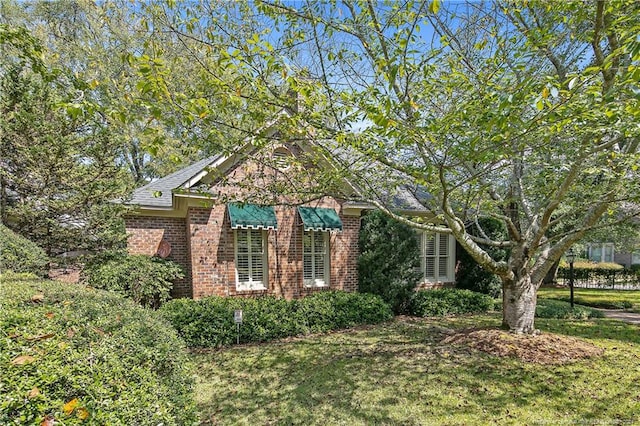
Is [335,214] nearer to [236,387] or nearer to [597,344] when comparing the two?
[236,387]

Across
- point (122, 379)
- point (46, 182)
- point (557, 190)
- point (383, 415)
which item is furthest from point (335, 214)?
point (122, 379)

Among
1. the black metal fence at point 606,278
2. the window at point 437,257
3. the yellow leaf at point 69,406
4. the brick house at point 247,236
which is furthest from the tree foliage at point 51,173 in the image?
the black metal fence at point 606,278

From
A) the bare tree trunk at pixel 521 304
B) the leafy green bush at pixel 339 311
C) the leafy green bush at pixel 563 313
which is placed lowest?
the leafy green bush at pixel 563 313

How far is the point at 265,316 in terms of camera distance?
8711mm

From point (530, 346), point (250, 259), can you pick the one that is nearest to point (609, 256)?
point (530, 346)

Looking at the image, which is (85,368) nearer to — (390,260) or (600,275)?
(390,260)

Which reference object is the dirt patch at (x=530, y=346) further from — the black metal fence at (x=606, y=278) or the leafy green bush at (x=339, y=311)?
the black metal fence at (x=606, y=278)

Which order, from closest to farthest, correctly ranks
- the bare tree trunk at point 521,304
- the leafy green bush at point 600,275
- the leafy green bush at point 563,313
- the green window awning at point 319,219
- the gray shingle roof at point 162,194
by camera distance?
the bare tree trunk at point 521,304 → the gray shingle roof at point 162,194 → the green window awning at point 319,219 → the leafy green bush at point 563,313 → the leafy green bush at point 600,275

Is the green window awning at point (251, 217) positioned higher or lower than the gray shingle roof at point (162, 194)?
lower

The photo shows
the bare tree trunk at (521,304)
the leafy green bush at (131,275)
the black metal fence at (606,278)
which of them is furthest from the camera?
the black metal fence at (606,278)

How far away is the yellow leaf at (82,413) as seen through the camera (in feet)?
6.36

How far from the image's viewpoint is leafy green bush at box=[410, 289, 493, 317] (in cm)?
1171

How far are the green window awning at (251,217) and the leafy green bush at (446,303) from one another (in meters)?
5.89

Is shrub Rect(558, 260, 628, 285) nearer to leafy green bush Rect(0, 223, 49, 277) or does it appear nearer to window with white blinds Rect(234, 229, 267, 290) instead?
window with white blinds Rect(234, 229, 267, 290)
